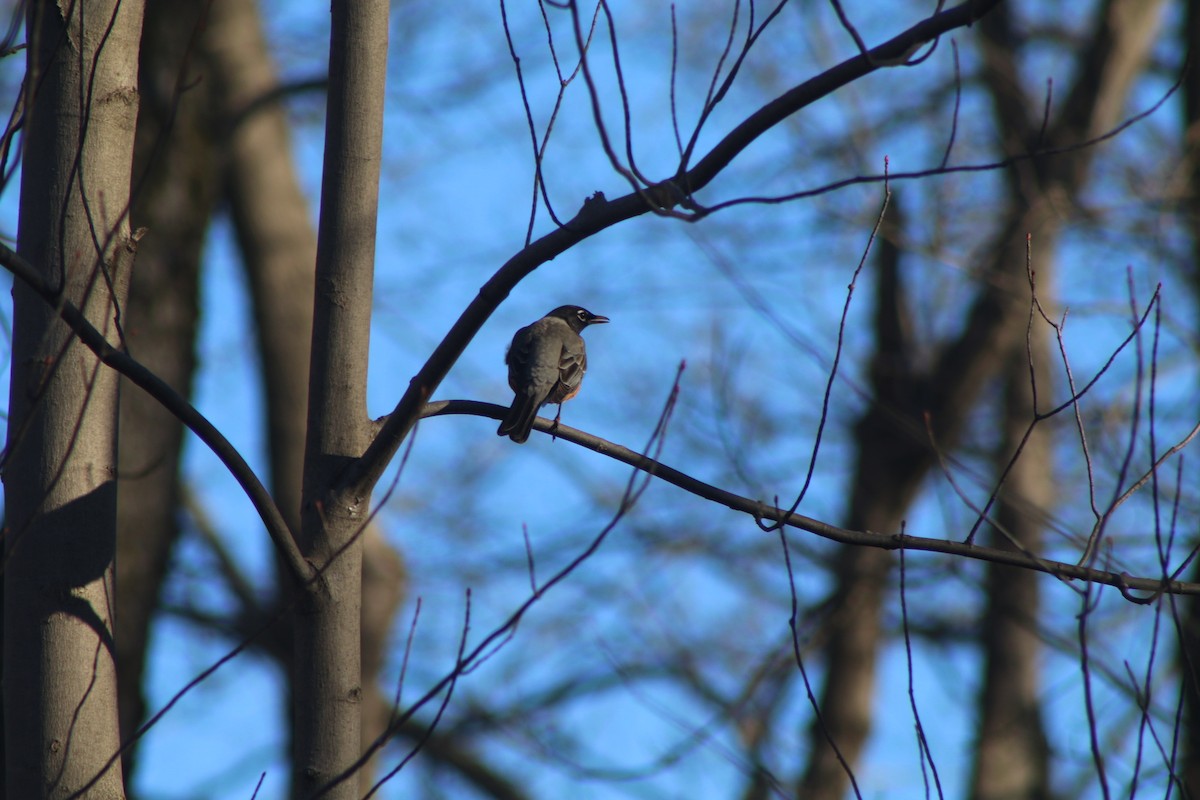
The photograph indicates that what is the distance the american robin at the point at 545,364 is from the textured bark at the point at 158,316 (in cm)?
234

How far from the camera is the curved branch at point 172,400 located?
251cm

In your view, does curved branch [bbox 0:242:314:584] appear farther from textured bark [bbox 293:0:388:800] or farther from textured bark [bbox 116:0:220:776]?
A: textured bark [bbox 116:0:220:776]

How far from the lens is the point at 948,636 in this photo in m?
11.8

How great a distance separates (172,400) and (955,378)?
346 inches

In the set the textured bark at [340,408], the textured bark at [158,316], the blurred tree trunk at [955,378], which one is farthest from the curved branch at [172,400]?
the blurred tree trunk at [955,378]

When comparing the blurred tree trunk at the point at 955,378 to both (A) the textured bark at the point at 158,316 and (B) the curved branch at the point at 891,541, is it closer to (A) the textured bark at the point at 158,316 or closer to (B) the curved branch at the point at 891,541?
(A) the textured bark at the point at 158,316

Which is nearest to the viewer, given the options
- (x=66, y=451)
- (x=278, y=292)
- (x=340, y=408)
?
(x=66, y=451)

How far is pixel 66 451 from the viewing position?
9.68 ft

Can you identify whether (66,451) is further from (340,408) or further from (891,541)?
(891,541)

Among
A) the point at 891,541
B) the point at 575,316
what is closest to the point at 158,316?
the point at 575,316

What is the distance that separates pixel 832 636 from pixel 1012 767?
6.00ft

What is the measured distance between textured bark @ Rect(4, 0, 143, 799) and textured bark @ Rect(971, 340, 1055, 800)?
7.65 meters

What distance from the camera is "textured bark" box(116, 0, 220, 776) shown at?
708 cm

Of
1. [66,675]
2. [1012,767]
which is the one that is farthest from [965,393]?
[66,675]
